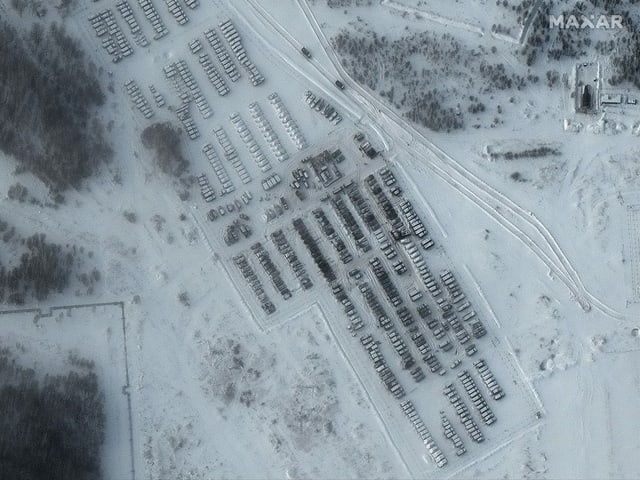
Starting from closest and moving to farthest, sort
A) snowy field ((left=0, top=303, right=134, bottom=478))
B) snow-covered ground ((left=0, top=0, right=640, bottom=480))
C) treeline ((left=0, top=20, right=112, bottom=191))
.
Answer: snow-covered ground ((left=0, top=0, right=640, bottom=480)) → snowy field ((left=0, top=303, right=134, bottom=478)) → treeline ((left=0, top=20, right=112, bottom=191))

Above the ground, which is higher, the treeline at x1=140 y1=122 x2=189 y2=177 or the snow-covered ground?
the treeline at x1=140 y1=122 x2=189 y2=177

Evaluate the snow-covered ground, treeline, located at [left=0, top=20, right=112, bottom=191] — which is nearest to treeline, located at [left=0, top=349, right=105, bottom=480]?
the snow-covered ground

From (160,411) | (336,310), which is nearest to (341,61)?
(336,310)

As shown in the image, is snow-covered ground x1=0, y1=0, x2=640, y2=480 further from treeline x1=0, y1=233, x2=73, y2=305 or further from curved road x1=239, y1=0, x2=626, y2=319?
treeline x1=0, y1=233, x2=73, y2=305

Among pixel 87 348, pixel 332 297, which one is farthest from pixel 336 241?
pixel 87 348

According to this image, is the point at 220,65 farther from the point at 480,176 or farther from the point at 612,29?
the point at 612,29

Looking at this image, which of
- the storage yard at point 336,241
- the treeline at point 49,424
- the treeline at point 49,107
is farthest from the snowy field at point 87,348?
the storage yard at point 336,241

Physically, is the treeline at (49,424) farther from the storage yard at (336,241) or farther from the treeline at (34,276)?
the storage yard at (336,241)
